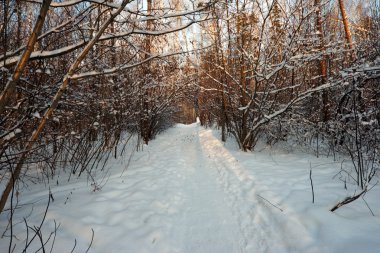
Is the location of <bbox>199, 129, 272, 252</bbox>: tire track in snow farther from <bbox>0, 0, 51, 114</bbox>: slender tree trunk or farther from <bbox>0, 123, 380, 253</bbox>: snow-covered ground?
<bbox>0, 0, 51, 114</bbox>: slender tree trunk

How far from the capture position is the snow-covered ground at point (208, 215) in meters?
2.14

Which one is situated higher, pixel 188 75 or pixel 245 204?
pixel 188 75

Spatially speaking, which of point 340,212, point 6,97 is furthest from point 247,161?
point 6,97

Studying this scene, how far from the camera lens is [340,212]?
2418 millimetres

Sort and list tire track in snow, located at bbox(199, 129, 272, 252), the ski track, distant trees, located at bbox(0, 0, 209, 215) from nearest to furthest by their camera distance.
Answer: distant trees, located at bbox(0, 0, 209, 215)
the ski track
tire track in snow, located at bbox(199, 129, 272, 252)

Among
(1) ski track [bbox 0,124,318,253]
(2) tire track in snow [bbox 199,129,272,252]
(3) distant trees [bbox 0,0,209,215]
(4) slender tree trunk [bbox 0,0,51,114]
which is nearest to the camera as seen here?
(4) slender tree trunk [bbox 0,0,51,114]

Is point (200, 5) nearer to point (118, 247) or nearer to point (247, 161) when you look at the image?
point (118, 247)

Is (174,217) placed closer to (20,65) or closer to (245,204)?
(245,204)

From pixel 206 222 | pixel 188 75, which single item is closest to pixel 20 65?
pixel 206 222

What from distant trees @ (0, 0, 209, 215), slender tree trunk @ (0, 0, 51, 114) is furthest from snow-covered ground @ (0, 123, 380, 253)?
slender tree trunk @ (0, 0, 51, 114)

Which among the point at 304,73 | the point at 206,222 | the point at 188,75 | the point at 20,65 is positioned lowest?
the point at 206,222

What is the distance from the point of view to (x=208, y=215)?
300 cm

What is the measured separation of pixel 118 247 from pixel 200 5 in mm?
3037

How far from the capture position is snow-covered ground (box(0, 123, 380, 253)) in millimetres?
2145
